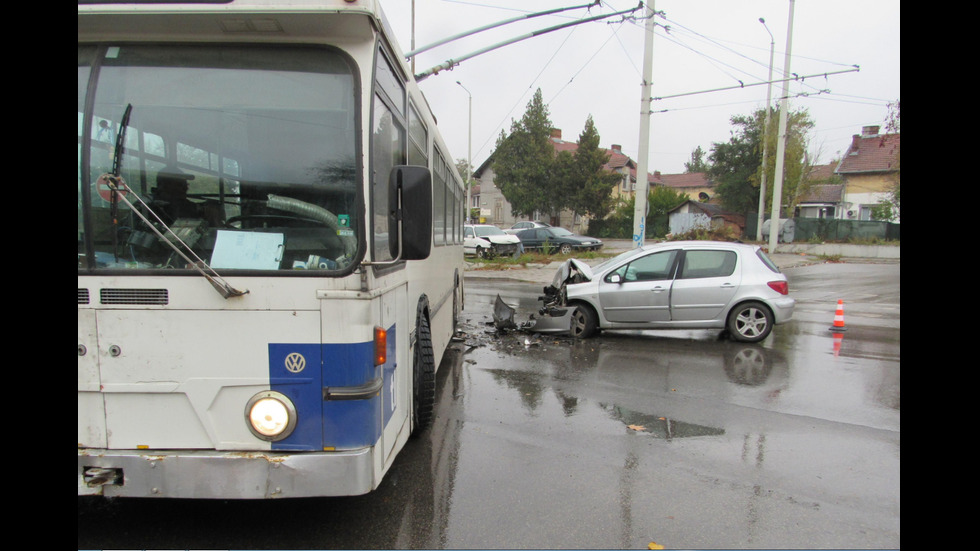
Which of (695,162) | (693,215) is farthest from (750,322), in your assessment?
(695,162)

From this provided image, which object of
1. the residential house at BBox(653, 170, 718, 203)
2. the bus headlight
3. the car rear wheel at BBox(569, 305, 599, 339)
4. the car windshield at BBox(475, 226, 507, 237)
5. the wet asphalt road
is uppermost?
the residential house at BBox(653, 170, 718, 203)

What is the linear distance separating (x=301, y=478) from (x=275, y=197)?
138 cm

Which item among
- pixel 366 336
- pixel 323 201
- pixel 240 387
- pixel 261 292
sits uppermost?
pixel 323 201

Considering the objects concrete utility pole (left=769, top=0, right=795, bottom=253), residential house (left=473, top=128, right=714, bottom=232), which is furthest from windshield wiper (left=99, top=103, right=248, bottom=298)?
residential house (left=473, top=128, right=714, bottom=232)

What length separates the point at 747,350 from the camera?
8586 millimetres

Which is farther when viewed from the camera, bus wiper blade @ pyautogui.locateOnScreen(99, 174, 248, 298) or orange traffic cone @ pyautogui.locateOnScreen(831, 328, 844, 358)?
Answer: orange traffic cone @ pyautogui.locateOnScreen(831, 328, 844, 358)

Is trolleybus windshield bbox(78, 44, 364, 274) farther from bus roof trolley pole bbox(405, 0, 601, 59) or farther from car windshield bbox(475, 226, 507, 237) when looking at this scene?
car windshield bbox(475, 226, 507, 237)

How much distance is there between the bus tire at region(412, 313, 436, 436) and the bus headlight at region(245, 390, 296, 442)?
64.5 inches

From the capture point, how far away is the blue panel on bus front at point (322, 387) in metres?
2.74

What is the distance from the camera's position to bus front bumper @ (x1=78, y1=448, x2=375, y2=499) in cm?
267

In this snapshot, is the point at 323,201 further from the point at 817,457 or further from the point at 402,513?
the point at 817,457

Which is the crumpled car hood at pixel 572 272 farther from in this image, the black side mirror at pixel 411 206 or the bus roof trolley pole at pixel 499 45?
the black side mirror at pixel 411 206
